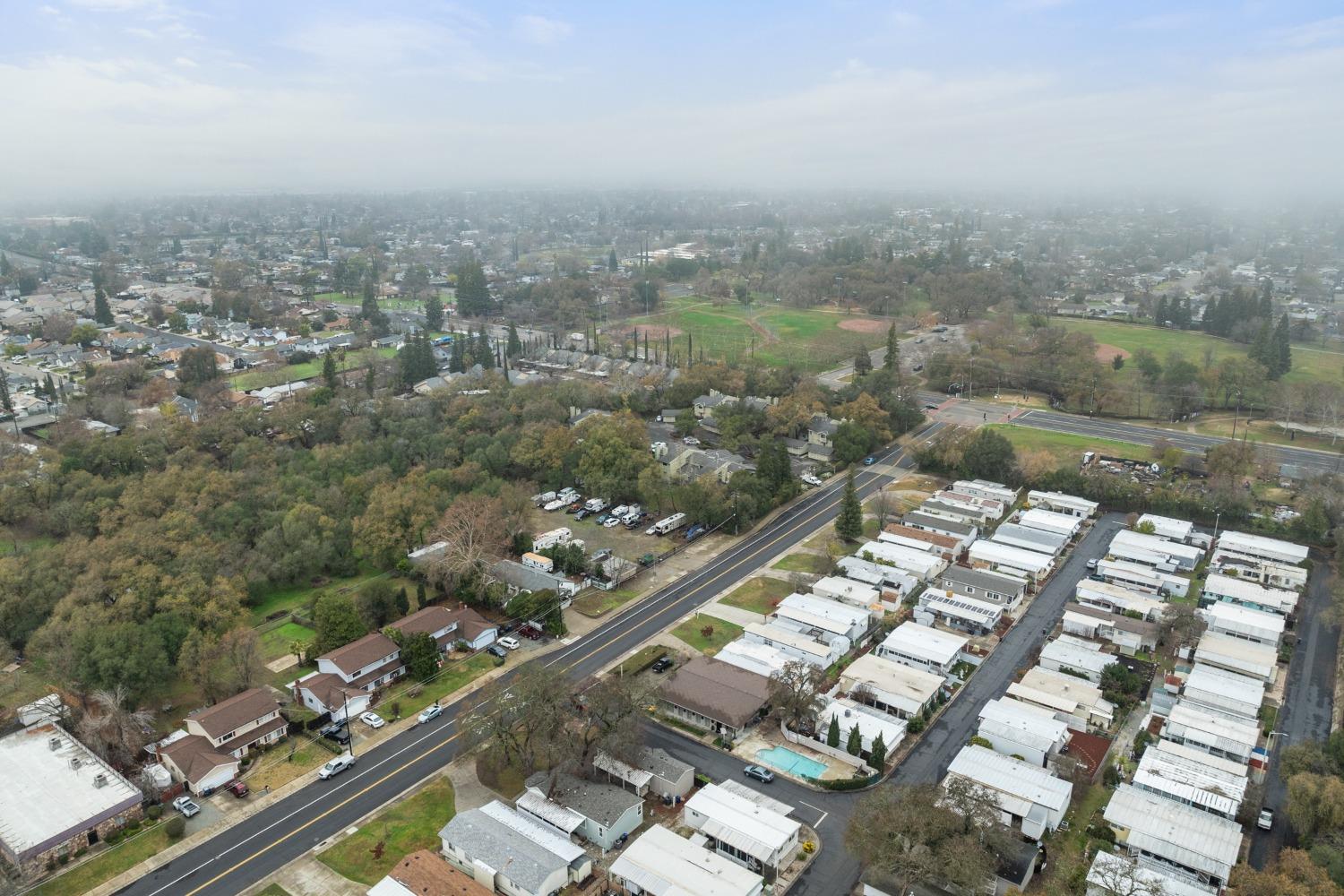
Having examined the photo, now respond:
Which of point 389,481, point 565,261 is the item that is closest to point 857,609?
point 389,481

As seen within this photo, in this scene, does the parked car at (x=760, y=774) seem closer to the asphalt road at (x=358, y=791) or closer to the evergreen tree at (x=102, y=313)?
the asphalt road at (x=358, y=791)

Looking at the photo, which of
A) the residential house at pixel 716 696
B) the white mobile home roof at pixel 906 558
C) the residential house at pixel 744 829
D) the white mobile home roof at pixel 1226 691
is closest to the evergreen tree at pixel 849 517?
the white mobile home roof at pixel 906 558

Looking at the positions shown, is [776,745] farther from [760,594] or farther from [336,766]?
[336,766]

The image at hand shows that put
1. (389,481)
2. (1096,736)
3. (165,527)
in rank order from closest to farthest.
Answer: (1096,736) → (165,527) → (389,481)

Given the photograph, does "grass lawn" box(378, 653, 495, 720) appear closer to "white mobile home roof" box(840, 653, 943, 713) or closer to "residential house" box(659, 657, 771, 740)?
"residential house" box(659, 657, 771, 740)

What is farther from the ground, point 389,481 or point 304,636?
point 389,481

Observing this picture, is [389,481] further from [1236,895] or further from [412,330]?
[412,330]

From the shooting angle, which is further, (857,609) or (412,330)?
(412,330)
